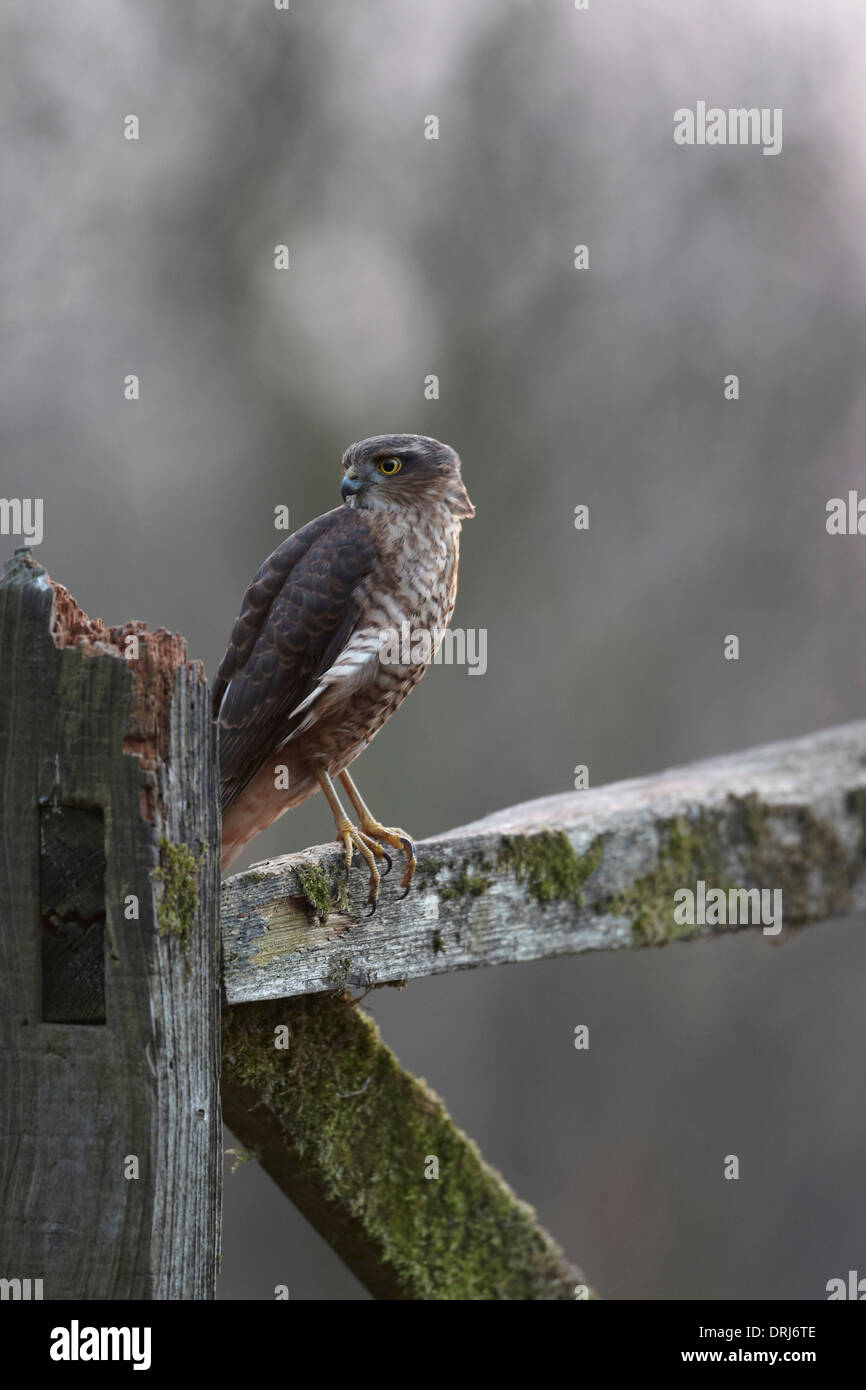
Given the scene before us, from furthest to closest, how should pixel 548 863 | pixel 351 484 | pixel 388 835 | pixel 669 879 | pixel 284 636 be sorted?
pixel 351 484 → pixel 284 636 → pixel 388 835 → pixel 669 879 → pixel 548 863

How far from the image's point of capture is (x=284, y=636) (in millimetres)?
2695

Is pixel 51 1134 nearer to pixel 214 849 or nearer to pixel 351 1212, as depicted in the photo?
pixel 214 849

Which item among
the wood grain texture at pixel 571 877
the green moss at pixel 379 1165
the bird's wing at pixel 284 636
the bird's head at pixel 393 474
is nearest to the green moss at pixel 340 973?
the wood grain texture at pixel 571 877

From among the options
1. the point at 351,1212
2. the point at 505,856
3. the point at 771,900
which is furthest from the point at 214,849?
the point at 771,900

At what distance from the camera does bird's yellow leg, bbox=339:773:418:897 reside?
1986mm

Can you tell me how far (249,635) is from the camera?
9.13 ft

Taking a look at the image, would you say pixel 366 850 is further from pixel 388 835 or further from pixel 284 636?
pixel 284 636

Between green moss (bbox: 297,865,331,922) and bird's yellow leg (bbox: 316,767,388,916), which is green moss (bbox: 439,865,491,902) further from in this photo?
green moss (bbox: 297,865,331,922)

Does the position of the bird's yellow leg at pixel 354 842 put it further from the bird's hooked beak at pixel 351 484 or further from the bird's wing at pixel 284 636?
the bird's hooked beak at pixel 351 484

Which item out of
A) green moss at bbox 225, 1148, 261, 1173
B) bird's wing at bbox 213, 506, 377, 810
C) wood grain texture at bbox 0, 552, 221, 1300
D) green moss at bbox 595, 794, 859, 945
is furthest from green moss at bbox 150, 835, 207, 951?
bird's wing at bbox 213, 506, 377, 810

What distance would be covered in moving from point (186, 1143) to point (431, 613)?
1538 millimetres

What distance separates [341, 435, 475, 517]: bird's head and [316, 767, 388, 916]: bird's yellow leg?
697mm

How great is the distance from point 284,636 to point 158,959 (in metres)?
1.27

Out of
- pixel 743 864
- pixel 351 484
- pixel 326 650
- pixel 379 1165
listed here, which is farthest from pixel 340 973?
pixel 351 484
